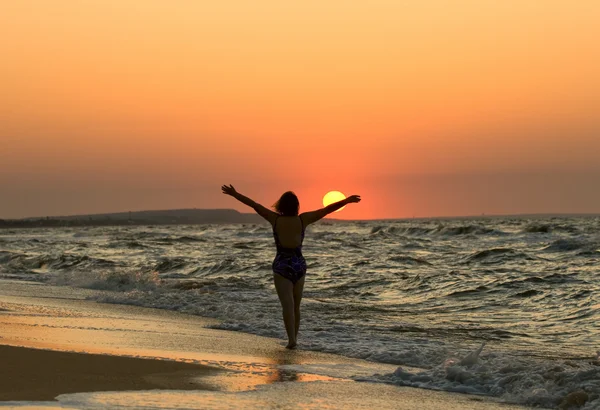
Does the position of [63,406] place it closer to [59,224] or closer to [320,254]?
[320,254]

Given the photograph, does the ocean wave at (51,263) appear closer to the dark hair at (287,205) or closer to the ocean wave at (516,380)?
the dark hair at (287,205)

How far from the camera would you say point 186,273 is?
2497 cm

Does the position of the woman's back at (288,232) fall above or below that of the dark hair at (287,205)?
below

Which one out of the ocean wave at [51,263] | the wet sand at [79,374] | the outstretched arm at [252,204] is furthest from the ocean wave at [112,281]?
the wet sand at [79,374]

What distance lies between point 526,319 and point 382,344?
3956 mm

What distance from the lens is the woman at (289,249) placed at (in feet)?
33.3

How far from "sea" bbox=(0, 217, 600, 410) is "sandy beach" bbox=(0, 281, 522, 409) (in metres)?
0.56

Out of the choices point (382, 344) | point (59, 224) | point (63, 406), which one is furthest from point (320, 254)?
point (59, 224)

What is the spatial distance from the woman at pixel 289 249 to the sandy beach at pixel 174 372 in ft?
1.57

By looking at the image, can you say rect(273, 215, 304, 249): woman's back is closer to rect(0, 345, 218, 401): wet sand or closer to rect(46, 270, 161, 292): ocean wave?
rect(0, 345, 218, 401): wet sand

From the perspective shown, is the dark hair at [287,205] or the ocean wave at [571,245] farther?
the ocean wave at [571,245]

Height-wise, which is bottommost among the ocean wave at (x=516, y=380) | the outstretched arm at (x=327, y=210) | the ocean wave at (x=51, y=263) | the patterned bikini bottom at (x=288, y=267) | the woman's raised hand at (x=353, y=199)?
the ocean wave at (x=51, y=263)

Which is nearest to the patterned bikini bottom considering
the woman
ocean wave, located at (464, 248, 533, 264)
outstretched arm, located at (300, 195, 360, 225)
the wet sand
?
the woman

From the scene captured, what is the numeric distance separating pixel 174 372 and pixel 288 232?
308 cm
